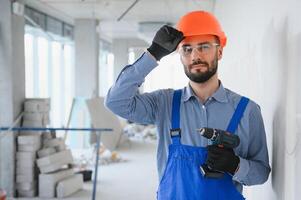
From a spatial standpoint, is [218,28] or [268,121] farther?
[268,121]

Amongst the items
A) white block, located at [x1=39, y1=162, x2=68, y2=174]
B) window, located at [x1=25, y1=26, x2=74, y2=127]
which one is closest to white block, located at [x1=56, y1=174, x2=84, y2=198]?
white block, located at [x1=39, y1=162, x2=68, y2=174]

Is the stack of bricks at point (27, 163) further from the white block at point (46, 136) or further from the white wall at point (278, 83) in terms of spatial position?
the white wall at point (278, 83)

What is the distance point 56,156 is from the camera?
4.99m

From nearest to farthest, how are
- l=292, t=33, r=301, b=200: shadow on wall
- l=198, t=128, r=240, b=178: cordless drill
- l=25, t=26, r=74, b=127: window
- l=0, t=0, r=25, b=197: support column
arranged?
l=292, t=33, r=301, b=200: shadow on wall < l=198, t=128, r=240, b=178: cordless drill < l=0, t=0, r=25, b=197: support column < l=25, t=26, r=74, b=127: window

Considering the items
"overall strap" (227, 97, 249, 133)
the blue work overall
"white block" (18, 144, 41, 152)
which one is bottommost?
"white block" (18, 144, 41, 152)

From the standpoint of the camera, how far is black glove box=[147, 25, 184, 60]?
4.67ft

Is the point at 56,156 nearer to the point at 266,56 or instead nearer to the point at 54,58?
the point at 266,56

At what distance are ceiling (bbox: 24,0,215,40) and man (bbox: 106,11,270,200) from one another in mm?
4258

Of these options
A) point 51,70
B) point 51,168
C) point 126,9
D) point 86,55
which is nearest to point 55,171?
point 51,168

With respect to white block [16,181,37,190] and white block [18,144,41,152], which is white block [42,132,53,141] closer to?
white block [18,144,41,152]

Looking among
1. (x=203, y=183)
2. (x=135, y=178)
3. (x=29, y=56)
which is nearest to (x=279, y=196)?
(x=203, y=183)

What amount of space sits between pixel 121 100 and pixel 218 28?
1.68 ft

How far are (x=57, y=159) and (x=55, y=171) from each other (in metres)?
0.16

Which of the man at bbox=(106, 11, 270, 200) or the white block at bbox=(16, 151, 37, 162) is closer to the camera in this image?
the man at bbox=(106, 11, 270, 200)
